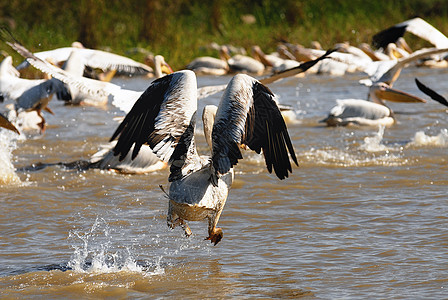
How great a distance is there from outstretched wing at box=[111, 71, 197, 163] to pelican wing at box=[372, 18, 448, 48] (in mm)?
5502

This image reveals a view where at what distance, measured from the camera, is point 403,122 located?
30.6ft

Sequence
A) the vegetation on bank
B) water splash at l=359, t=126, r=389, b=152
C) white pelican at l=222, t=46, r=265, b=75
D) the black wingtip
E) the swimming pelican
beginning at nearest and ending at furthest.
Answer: the black wingtip < water splash at l=359, t=126, r=389, b=152 < the swimming pelican < white pelican at l=222, t=46, r=265, b=75 < the vegetation on bank

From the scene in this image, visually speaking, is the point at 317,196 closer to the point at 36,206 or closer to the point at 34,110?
the point at 36,206

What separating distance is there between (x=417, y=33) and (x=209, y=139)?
5.78m

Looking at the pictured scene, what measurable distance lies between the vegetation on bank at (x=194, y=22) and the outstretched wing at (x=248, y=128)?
11421 millimetres


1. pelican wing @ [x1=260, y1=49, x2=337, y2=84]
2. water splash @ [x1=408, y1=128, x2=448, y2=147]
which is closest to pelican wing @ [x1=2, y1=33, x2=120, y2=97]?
pelican wing @ [x1=260, y1=49, x2=337, y2=84]

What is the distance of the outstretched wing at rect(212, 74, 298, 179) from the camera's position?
3818mm

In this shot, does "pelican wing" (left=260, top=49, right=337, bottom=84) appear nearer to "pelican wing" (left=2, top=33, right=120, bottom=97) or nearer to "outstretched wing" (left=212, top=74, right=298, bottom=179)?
"outstretched wing" (left=212, top=74, right=298, bottom=179)

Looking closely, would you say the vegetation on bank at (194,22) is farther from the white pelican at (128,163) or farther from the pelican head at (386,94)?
the white pelican at (128,163)

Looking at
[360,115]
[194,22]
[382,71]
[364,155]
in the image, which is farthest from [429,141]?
[194,22]

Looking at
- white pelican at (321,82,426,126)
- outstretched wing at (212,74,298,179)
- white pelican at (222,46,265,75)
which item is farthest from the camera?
white pelican at (222,46,265,75)

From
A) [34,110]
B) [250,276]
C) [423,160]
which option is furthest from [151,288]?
[34,110]

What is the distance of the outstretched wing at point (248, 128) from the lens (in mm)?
3818

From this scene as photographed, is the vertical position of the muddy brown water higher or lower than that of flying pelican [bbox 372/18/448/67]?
lower
